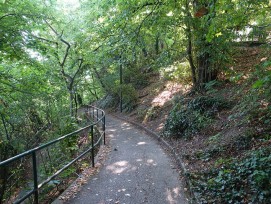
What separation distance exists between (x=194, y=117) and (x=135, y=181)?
419cm

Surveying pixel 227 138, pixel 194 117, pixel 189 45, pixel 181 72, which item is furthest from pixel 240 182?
pixel 181 72

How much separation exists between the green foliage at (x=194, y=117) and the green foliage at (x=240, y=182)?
11.6ft

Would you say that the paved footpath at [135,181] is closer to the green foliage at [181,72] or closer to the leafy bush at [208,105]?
the leafy bush at [208,105]

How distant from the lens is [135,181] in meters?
5.59

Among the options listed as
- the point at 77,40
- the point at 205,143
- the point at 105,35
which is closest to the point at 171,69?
the point at 105,35

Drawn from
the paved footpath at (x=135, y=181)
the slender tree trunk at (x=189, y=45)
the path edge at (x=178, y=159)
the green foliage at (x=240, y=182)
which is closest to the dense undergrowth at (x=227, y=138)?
the green foliage at (x=240, y=182)

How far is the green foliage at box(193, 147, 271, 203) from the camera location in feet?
12.0

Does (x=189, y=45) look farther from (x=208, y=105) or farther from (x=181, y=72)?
(x=208, y=105)

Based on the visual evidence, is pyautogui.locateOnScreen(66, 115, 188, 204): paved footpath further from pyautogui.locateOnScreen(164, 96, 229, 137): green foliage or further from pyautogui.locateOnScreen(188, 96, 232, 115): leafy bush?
pyautogui.locateOnScreen(188, 96, 232, 115): leafy bush

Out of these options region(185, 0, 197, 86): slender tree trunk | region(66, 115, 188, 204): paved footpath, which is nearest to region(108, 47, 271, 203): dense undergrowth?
region(66, 115, 188, 204): paved footpath

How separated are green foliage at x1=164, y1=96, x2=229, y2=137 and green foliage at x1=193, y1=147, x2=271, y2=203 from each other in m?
3.54

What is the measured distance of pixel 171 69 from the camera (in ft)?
45.5

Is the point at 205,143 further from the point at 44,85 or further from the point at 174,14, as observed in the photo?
the point at 44,85

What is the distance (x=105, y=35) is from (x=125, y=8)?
1.71 m
